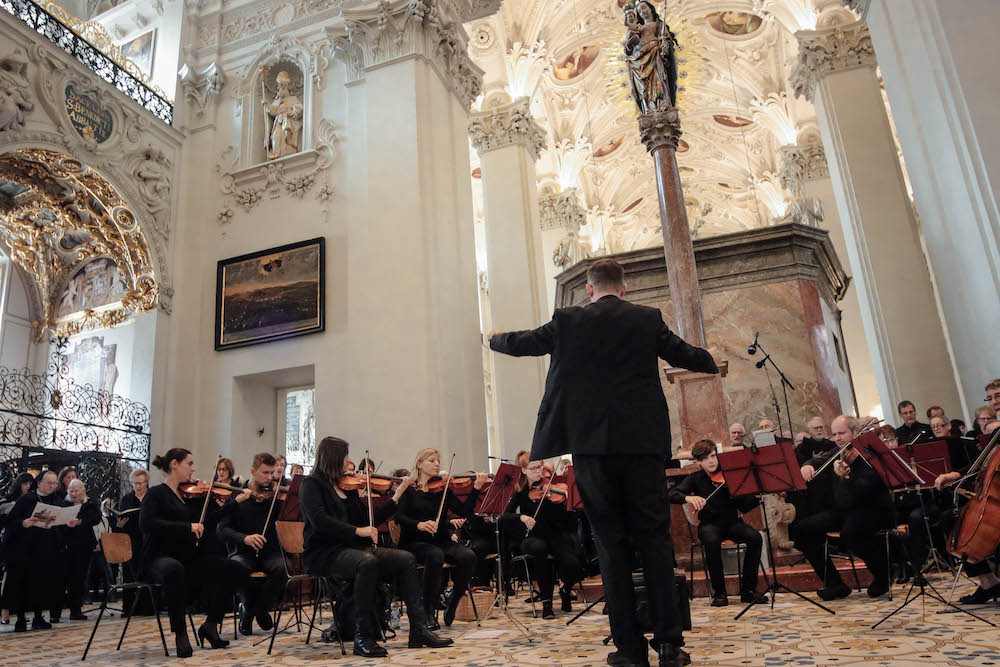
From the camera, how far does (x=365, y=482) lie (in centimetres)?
513

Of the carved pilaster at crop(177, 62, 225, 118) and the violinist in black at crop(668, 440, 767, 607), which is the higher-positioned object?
the carved pilaster at crop(177, 62, 225, 118)

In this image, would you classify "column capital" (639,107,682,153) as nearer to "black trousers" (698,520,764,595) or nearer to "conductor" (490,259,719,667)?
"black trousers" (698,520,764,595)

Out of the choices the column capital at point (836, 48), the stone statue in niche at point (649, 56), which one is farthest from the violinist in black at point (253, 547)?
the column capital at point (836, 48)

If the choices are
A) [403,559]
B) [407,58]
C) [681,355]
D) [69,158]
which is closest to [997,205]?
[681,355]

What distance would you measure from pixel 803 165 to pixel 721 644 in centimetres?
1732

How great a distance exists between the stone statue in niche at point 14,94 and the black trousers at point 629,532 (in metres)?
9.53

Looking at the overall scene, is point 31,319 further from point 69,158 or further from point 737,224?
point 737,224

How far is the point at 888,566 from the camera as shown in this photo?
219 inches

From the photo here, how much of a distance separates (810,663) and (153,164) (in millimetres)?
11626

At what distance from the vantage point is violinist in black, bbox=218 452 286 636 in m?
5.75

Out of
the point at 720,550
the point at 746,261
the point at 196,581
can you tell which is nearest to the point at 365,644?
the point at 196,581

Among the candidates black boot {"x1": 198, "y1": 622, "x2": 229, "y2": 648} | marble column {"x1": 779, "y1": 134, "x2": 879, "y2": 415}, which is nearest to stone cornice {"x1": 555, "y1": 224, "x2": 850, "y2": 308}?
marble column {"x1": 779, "y1": 134, "x2": 879, "y2": 415}

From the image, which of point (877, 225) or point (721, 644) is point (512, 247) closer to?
point (877, 225)

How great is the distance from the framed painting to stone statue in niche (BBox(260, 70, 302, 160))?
6.04 ft
